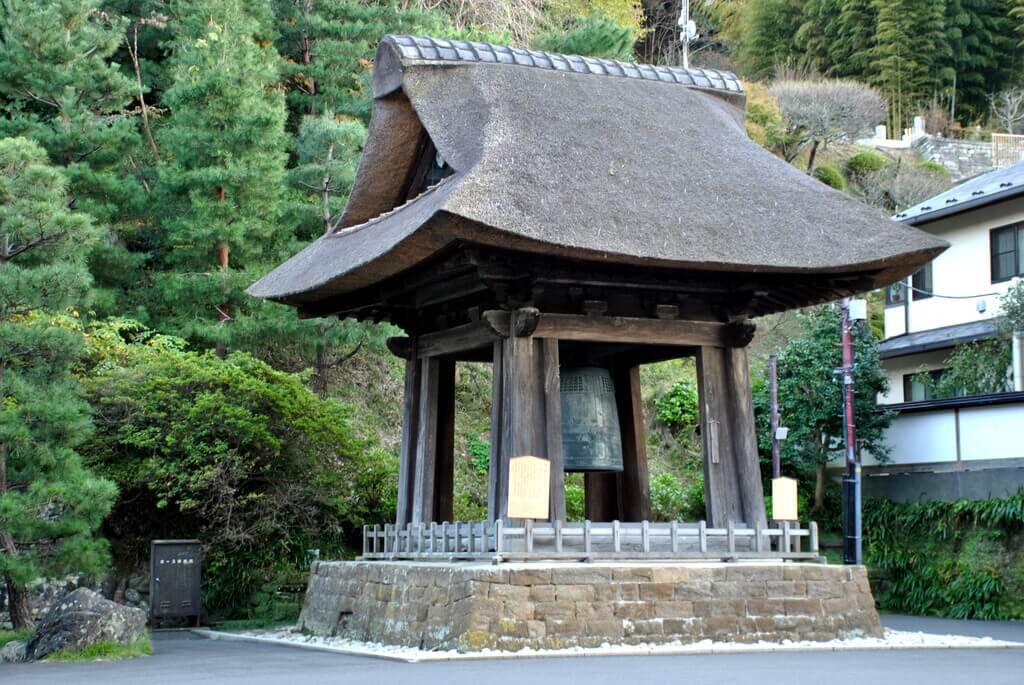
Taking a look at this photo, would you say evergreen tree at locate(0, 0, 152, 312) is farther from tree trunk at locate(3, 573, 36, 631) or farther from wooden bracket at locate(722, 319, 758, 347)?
wooden bracket at locate(722, 319, 758, 347)

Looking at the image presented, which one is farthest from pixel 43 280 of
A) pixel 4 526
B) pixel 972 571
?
pixel 972 571

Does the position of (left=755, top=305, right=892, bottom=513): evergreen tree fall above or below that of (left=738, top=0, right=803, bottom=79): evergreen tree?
below

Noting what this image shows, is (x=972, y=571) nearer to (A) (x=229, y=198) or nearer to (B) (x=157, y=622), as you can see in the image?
(B) (x=157, y=622)

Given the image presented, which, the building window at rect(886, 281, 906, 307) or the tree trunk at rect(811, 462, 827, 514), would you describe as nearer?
the tree trunk at rect(811, 462, 827, 514)

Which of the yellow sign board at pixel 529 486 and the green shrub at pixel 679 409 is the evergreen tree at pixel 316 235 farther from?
the yellow sign board at pixel 529 486

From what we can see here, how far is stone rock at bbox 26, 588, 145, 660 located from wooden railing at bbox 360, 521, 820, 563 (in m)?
3.26

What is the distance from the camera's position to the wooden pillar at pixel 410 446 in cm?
1577

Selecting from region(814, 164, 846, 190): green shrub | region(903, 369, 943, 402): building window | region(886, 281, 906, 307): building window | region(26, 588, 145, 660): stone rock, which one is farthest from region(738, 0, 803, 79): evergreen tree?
region(26, 588, 145, 660): stone rock

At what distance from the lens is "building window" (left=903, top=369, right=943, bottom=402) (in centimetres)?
2605

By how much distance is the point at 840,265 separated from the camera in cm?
1304

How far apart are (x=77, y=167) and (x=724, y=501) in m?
14.6

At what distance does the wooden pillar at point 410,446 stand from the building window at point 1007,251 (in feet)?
45.8

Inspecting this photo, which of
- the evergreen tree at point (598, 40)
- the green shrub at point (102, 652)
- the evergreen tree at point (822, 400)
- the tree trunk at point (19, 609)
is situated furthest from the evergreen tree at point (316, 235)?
the green shrub at point (102, 652)

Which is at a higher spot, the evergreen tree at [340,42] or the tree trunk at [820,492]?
the evergreen tree at [340,42]
